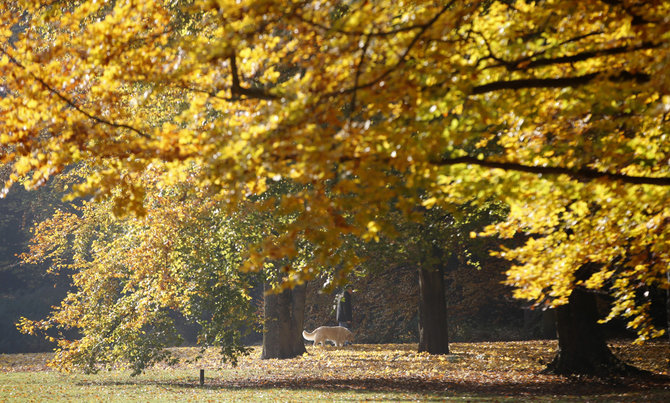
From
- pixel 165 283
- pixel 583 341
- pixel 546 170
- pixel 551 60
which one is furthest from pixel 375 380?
pixel 551 60

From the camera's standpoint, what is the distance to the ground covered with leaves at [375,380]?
469 inches

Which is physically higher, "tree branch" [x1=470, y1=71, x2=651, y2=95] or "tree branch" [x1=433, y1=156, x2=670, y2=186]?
"tree branch" [x1=470, y1=71, x2=651, y2=95]

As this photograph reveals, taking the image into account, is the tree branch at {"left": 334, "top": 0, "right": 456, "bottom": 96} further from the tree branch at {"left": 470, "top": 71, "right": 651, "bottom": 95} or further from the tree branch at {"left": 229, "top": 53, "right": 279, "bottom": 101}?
the tree branch at {"left": 229, "top": 53, "right": 279, "bottom": 101}

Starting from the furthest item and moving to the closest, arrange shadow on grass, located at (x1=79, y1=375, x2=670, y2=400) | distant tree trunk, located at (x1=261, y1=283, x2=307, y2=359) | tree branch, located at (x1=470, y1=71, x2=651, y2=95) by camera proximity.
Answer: distant tree trunk, located at (x1=261, y1=283, x2=307, y2=359) → shadow on grass, located at (x1=79, y1=375, x2=670, y2=400) → tree branch, located at (x1=470, y1=71, x2=651, y2=95)

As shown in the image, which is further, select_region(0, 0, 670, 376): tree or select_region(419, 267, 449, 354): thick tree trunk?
select_region(419, 267, 449, 354): thick tree trunk

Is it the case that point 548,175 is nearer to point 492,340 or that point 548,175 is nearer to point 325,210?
point 325,210

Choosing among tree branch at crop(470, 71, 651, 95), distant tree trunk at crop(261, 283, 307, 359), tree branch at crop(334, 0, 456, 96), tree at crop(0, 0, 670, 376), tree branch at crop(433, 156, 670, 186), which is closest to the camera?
tree branch at crop(334, 0, 456, 96)

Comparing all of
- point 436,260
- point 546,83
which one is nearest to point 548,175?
point 546,83

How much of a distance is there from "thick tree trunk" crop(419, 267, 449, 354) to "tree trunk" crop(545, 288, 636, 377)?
5042 mm

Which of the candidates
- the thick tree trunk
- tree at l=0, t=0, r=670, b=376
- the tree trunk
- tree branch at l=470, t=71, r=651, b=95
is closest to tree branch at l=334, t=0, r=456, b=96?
tree at l=0, t=0, r=670, b=376

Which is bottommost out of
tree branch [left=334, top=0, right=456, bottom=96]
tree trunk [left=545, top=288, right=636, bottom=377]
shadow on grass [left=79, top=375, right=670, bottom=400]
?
shadow on grass [left=79, top=375, right=670, bottom=400]

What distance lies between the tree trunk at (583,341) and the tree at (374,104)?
6.68 meters

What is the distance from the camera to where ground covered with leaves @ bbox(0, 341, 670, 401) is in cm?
1191

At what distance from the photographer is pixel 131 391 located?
1375 centimetres
